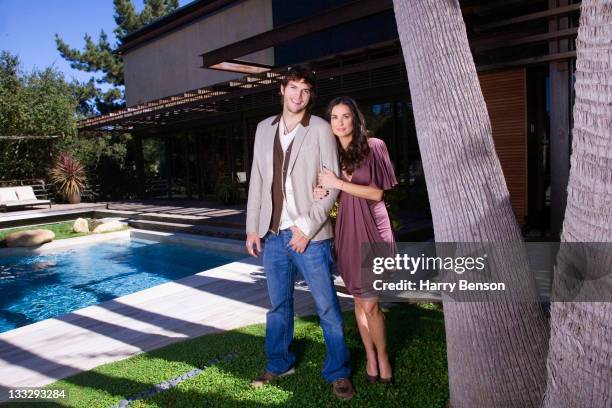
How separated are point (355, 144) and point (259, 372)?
1711mm

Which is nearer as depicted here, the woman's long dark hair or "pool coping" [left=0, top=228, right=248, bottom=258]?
the woman's long dark hair

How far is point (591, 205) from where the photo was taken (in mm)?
1553

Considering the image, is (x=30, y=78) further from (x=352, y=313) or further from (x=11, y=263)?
(x=352, y=313)

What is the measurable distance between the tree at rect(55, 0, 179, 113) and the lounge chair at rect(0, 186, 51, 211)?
16.4 m

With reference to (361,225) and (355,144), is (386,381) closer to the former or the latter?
(361,225)

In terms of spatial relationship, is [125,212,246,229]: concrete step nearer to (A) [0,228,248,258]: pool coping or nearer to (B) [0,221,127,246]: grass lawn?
(A) [0,228,248,258]: pool coping

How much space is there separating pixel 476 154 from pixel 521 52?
5.84 meters

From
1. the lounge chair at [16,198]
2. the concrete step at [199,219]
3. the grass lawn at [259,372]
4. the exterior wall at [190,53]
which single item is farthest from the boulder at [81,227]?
the grass lawn at [259,372]

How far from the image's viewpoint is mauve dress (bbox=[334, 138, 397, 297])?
2.73 metres

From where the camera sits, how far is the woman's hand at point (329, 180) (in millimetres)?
2648

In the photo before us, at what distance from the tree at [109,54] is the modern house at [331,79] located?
12892mm

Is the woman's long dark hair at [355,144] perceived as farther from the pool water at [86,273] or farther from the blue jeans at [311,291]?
the pool water at [86,273]

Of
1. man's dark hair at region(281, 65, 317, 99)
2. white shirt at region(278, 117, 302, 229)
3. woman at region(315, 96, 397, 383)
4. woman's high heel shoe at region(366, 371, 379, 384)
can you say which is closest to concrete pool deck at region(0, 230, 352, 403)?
woman's high heel shoe at region(366, 371, 379, 384)

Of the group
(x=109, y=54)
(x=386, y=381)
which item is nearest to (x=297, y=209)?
(x=386, y=381)
